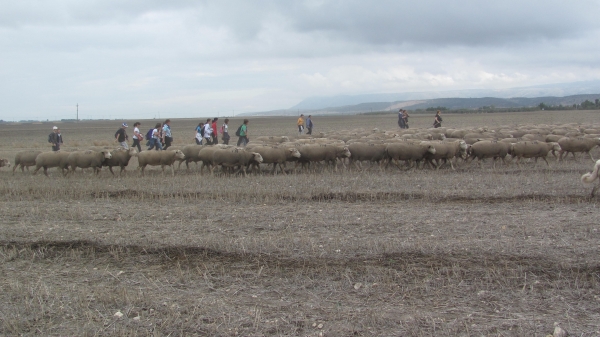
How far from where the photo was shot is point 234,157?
17.6m

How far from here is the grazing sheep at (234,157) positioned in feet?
57.7

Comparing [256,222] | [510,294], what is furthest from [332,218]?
[510,294]

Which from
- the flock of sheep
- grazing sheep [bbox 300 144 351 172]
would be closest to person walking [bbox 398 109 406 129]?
the flock of sheep

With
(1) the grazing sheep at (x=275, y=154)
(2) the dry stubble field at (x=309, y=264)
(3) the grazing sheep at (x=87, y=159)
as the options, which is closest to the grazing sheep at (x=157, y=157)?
(3) the grazing sheep at (x=87, y=159)

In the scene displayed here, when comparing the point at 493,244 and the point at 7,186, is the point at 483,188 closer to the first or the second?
the point at 493,244

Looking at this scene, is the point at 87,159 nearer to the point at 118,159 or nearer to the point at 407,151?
the point at 118,159

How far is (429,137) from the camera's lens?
2270 cm

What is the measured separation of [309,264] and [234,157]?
10.5 m

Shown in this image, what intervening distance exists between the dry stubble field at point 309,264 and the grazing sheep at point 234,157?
4967 mm

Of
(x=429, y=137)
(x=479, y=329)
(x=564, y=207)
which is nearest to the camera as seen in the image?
(x=479, y=329)

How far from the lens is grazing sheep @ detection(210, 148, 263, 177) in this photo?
17.6 metres

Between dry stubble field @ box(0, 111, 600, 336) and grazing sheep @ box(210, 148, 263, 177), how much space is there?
497cm

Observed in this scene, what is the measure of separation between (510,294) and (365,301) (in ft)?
6.08

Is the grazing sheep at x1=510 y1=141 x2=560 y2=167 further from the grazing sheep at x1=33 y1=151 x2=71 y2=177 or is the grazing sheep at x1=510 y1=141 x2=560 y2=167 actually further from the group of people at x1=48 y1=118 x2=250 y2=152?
the grazing sheep at x1=33 y1=151 x2=71 y2=177
